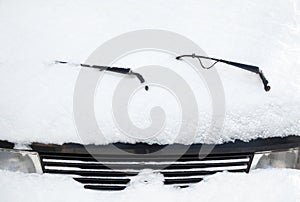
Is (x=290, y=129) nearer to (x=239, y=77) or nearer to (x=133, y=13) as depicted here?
(x=239, y=77)

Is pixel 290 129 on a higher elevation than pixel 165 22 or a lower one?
lower

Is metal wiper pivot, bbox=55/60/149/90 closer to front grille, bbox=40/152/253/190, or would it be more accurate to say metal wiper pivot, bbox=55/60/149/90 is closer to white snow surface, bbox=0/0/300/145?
white snow surface, bbox=0/0/300/145

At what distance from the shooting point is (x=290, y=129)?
219 centimetres

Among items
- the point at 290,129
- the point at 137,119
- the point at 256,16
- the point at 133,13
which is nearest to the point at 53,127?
the point at 137,119

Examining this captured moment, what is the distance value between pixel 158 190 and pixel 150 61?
0.71 meters

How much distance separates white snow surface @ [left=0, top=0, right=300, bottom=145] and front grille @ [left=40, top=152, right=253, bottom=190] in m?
0.06

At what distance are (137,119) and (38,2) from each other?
1.27 meters

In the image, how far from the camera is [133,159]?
2115mm

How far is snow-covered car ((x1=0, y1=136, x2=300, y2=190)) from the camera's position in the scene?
81.9 inches

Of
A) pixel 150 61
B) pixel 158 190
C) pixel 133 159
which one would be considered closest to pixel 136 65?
pixel 150 61

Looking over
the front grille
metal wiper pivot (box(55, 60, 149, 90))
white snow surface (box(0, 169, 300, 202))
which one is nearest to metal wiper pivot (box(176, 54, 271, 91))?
metal wiper pivot (box(55, 60, 149, 90))

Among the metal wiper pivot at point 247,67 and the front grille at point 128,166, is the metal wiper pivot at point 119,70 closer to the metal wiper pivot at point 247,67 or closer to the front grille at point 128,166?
the metal wiper pivot at point 247,67

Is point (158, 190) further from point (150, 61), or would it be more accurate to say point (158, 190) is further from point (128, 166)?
point (150, 61)

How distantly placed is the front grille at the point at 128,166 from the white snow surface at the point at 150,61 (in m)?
0.06
